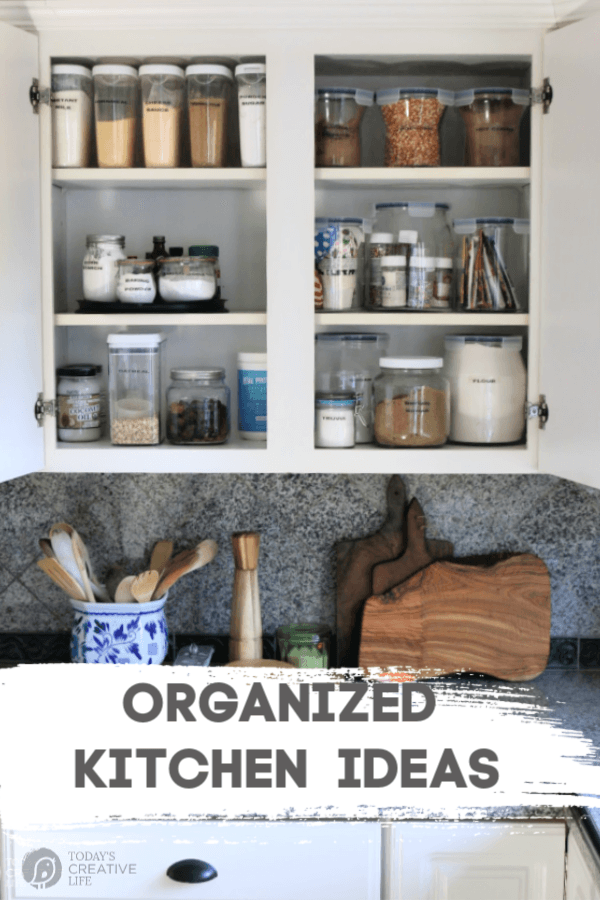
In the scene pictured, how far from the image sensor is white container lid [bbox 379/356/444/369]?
5.75 feet

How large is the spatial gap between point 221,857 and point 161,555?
66cm

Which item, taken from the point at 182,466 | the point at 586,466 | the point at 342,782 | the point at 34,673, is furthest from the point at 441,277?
the point at 34,673

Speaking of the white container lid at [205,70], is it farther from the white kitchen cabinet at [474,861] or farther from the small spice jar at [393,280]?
the white kitchen cabinet at [474,861]

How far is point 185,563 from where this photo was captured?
192 cm

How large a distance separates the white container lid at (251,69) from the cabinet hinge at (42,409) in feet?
2.28

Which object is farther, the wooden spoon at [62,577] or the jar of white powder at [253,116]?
the wooden spoon at [62,577]

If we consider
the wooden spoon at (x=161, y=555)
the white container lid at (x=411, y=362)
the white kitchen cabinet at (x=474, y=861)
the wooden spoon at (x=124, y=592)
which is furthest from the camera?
the wooden spoon at (x=161, y=555)

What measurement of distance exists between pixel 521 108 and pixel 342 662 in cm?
117

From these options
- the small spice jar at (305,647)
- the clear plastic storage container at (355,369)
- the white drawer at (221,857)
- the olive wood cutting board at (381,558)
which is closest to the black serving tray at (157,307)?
the clear plastic storage container at (355,369)

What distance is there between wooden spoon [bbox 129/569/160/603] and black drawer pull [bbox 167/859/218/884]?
0.51m

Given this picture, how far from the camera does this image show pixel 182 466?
69.1 inches

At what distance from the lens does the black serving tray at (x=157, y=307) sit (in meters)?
1.76

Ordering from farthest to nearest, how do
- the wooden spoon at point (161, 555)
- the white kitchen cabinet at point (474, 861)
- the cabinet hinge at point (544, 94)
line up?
the wooden spoon at point (161, 555) → the cabinet hinge at point (544, 94) → the white kitchen cabinet at point (474, 861)

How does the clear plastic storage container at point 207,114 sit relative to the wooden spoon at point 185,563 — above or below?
above
